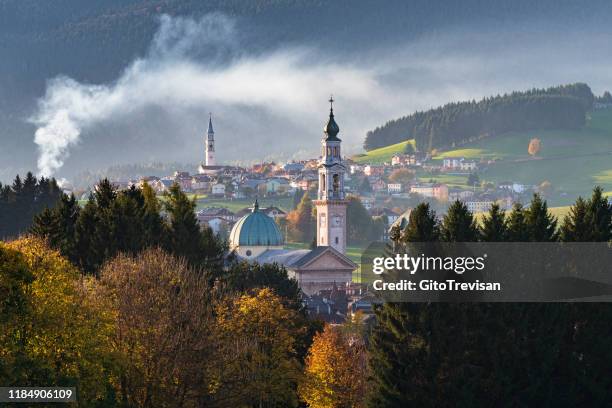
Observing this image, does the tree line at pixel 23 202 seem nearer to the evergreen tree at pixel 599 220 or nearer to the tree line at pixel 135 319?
the tree line at pixel 135 319

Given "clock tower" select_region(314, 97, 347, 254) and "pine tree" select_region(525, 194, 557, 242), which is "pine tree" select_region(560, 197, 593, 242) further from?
"clock tower" select_region(314, 97, 347, 254)

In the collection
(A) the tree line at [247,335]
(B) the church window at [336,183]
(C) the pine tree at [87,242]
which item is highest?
(B) the church window at [336,183]

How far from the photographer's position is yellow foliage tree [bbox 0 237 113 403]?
42.0 metres

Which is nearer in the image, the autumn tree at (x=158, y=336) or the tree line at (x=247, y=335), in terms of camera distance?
the tree line at (x=247, y=335)

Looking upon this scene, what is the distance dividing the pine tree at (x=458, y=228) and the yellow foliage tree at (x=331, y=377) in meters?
6.59

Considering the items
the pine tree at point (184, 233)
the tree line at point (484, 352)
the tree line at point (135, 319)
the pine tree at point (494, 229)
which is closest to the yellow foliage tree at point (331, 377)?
the tree line at point (135, 319)

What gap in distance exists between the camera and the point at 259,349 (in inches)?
2368

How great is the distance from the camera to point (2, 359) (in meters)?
40.5

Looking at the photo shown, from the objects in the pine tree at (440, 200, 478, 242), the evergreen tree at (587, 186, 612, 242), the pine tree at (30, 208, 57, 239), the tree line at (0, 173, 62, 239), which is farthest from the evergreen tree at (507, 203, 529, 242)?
the tree line at (0, 173, 62, 239)

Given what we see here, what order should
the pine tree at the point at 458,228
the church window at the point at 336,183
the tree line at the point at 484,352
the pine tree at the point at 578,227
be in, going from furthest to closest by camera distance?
1. the church window at the point at 336,183
2. the pine tree at the point at 578,227
3. the pine tree at the point at 458,228
4. the tree line at the point at 484,352

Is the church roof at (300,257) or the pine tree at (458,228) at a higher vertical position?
the pine tree at (458,228)

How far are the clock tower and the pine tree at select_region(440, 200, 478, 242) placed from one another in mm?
105519

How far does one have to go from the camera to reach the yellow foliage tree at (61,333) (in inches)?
1652

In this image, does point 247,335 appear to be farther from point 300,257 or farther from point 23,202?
point 300,257
